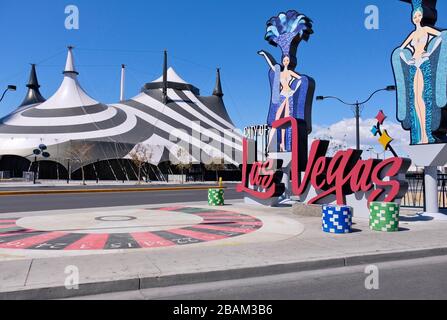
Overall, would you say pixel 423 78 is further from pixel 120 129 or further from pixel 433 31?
pixel 120 129

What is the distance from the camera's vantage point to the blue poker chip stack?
10.6m

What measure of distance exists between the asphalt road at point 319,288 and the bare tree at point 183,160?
2219 inches

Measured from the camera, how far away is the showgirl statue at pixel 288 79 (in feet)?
65.7

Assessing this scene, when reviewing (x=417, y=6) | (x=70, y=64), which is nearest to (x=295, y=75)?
(x=417, y=6)

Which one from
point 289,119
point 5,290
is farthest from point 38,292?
point 289,119

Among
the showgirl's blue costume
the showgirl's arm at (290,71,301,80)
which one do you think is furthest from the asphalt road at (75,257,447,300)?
the showgirl's arm at (290,71,301,80)

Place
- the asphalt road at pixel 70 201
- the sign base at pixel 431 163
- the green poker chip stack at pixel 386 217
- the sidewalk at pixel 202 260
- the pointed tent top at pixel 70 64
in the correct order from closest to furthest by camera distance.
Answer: the sidewalk at pixel 202 260, the green poker chip stack at pixel 386 217, the sign base at pixel 431 163, the asphalt road at pixel 70 201, the pointed tent top at pixel 70 64

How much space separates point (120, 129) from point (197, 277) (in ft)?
201

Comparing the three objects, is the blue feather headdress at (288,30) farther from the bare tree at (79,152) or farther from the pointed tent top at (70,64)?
the pointed tent top at (70,64)

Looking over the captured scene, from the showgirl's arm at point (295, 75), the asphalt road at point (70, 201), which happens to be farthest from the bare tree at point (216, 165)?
the showgirl's arm at point (295, 75)

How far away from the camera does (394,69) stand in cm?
1530
